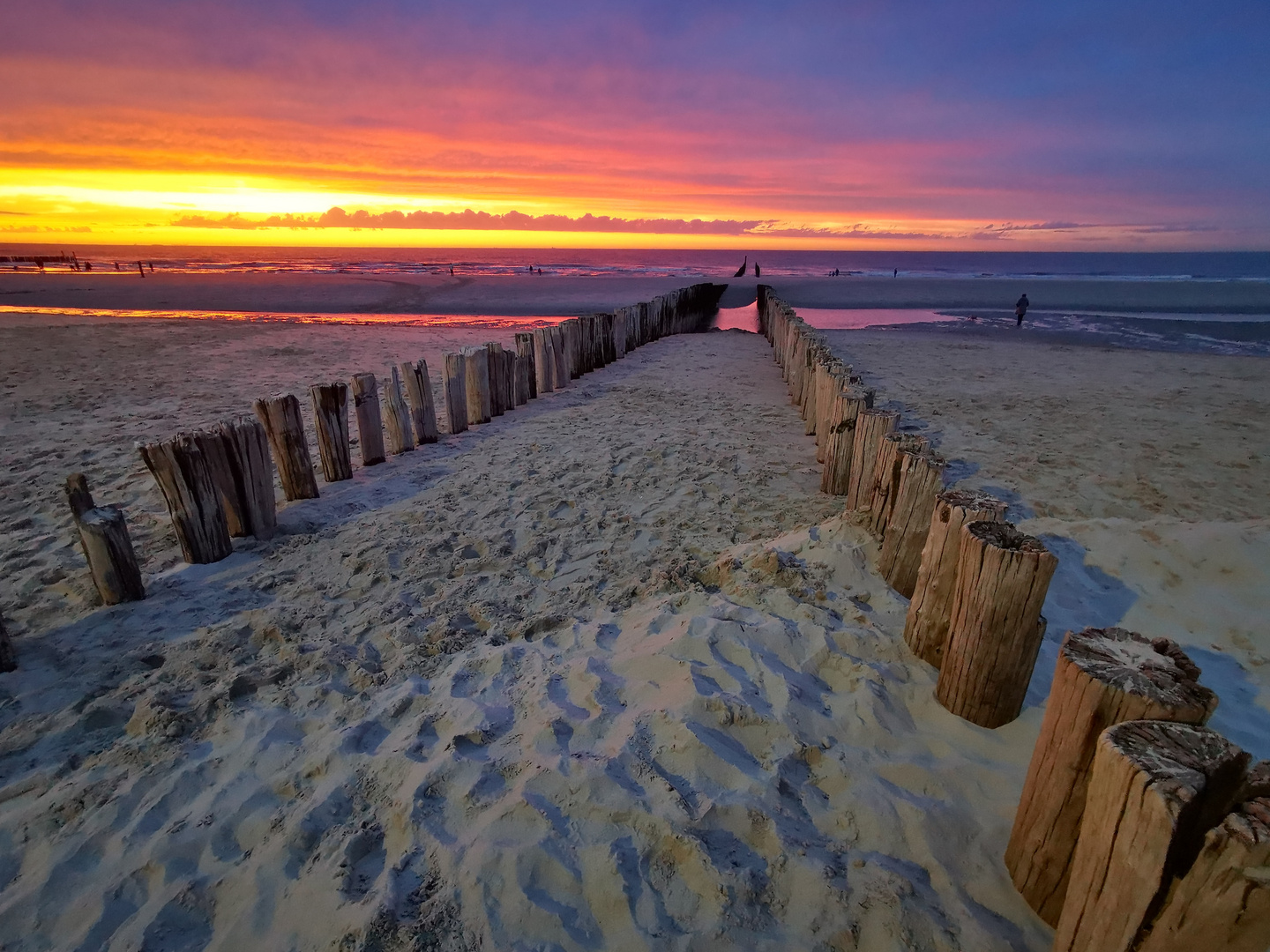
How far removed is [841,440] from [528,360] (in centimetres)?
463

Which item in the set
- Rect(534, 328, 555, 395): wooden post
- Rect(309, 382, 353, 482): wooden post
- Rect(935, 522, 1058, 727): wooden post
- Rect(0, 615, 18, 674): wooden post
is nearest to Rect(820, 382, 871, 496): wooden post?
Rect(935, 522, 1058, 727): wooden post

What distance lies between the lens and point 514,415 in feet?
25.2

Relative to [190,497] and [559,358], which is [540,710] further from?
[559,358]

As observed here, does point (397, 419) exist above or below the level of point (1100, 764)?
below

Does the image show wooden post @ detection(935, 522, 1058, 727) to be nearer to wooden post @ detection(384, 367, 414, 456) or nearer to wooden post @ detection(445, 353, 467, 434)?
wooden post @ detection(384, 367, 414, 456)

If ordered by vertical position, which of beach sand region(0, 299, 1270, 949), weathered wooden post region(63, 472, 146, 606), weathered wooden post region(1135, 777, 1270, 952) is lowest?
beach sand region(0, 299, 1270, 949)

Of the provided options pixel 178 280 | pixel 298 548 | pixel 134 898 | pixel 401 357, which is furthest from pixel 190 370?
pixel 178 280

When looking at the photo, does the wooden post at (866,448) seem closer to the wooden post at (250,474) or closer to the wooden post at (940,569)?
the wooden post at (940,569)

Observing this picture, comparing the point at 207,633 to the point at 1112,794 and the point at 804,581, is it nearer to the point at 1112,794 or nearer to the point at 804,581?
the point at 804,581

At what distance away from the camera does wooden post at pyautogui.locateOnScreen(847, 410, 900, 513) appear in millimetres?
4137

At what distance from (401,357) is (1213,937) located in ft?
40.1

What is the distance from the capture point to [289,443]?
4848mm

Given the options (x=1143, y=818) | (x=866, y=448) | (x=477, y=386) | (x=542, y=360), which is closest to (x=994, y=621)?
(x=1143, y=818)

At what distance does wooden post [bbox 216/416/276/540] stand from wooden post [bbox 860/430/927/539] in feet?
13.0
